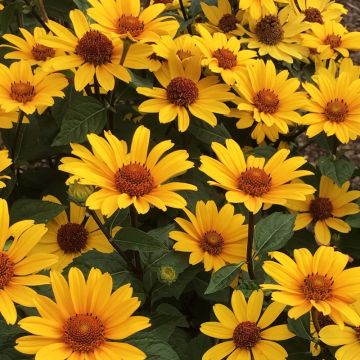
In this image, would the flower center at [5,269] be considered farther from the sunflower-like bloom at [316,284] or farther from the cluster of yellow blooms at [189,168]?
the sunflower-like bloom at [316,284]

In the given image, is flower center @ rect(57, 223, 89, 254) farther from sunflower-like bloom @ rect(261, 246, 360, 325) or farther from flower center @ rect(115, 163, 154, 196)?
sunflower-like bloom @ rect(261, 246, 360, 325)

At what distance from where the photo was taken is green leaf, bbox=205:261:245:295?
4.10 feet

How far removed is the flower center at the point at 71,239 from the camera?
1.49 metres

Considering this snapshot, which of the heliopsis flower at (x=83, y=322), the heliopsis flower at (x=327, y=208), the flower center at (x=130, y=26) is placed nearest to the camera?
the heliopsis flower at (x=83, y=322)

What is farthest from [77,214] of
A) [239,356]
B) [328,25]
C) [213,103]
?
[328,25]

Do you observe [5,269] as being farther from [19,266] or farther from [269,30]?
[269,30]

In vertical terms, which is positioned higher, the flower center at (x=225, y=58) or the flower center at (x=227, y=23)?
the flower center at (x=227, y=23)

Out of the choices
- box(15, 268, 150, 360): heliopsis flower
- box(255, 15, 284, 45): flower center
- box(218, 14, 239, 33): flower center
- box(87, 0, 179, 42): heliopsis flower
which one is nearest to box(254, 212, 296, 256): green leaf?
box(15, 268, 150, 360): heliopsis flower

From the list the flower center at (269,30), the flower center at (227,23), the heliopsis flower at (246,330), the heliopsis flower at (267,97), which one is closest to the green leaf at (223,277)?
the heliopsis flower at (246,330)

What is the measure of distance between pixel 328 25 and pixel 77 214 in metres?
0.94

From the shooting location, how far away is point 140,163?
1.34 meters

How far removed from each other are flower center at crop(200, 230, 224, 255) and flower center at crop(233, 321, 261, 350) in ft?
0.69

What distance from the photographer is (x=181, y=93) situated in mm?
1530

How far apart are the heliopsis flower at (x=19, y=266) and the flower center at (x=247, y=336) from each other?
39cm
